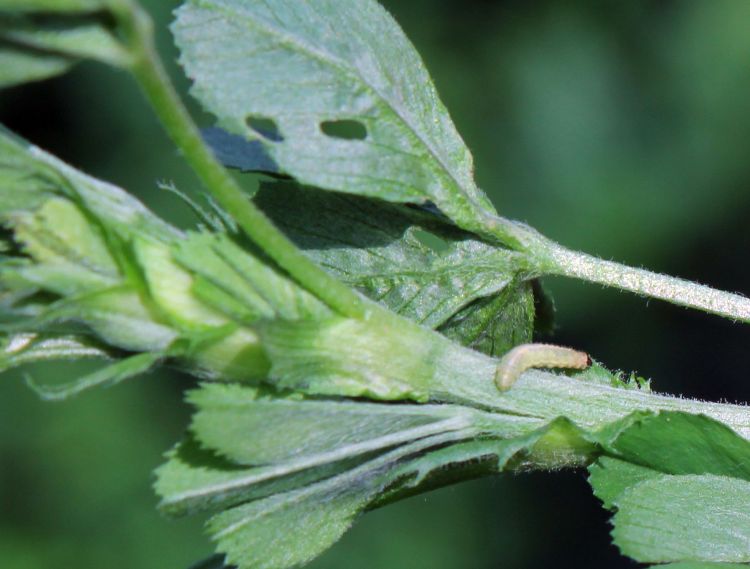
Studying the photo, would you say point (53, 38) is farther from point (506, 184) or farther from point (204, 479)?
point (506, 184)

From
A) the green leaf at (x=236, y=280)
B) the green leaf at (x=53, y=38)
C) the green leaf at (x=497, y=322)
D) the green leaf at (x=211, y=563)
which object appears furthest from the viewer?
the green leaf at (x=497, y=322)

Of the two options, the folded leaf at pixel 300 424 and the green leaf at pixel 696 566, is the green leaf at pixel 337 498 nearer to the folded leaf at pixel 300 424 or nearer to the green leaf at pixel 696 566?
the folded leaf at pixel 300 424

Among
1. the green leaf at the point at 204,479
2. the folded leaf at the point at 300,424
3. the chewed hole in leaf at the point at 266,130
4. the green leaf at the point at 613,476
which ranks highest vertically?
the chewed hole in leaf at the point at 266,130

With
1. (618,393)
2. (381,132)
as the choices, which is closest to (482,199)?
(381,132)

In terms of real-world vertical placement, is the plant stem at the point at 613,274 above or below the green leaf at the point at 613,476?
above

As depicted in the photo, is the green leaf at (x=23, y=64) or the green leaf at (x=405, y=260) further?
the green leaf at (x=405, y=260)

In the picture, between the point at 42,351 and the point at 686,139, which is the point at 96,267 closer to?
the point at 42,351

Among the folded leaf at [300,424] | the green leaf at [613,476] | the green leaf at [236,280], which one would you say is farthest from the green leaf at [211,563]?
the green leaf at [613,476]
